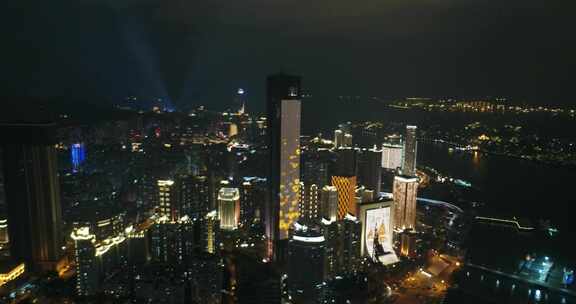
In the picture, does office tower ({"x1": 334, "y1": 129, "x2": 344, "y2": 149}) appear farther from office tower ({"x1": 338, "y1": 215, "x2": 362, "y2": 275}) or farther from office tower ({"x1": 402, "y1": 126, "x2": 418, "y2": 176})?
office tower ({"x1": 338, "y1": 215, "x2": 362, "y2": 275})

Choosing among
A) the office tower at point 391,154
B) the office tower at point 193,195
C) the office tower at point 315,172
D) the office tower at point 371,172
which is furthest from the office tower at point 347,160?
the office tower at point 193,195

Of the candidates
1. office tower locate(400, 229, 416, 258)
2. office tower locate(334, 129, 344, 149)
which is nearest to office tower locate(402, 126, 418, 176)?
office tower locate(400, 229, 416, 258)

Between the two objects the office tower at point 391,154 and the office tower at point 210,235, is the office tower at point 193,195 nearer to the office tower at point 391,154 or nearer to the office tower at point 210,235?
Result: the office tower at point 210,235

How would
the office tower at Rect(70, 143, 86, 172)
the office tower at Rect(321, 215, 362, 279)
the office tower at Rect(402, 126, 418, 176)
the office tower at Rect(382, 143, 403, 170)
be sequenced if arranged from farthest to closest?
the office tower at Rect(382, 143, 403, 170)
the office tower at Rect(70, 143, 86, 172)
the office tower at Rect(402, 126, 418, 176)
the office tower at Rect(321, 215, 362, 279)

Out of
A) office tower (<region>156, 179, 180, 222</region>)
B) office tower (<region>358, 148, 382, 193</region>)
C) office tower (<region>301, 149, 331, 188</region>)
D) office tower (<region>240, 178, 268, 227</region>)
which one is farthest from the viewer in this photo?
office tower (<region>358, 148, 382, 193</region>)

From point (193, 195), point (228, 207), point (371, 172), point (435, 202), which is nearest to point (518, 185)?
point (435, 202)

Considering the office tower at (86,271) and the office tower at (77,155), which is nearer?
the office tower at (86,271)

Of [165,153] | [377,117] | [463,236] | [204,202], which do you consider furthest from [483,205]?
[165,153]
